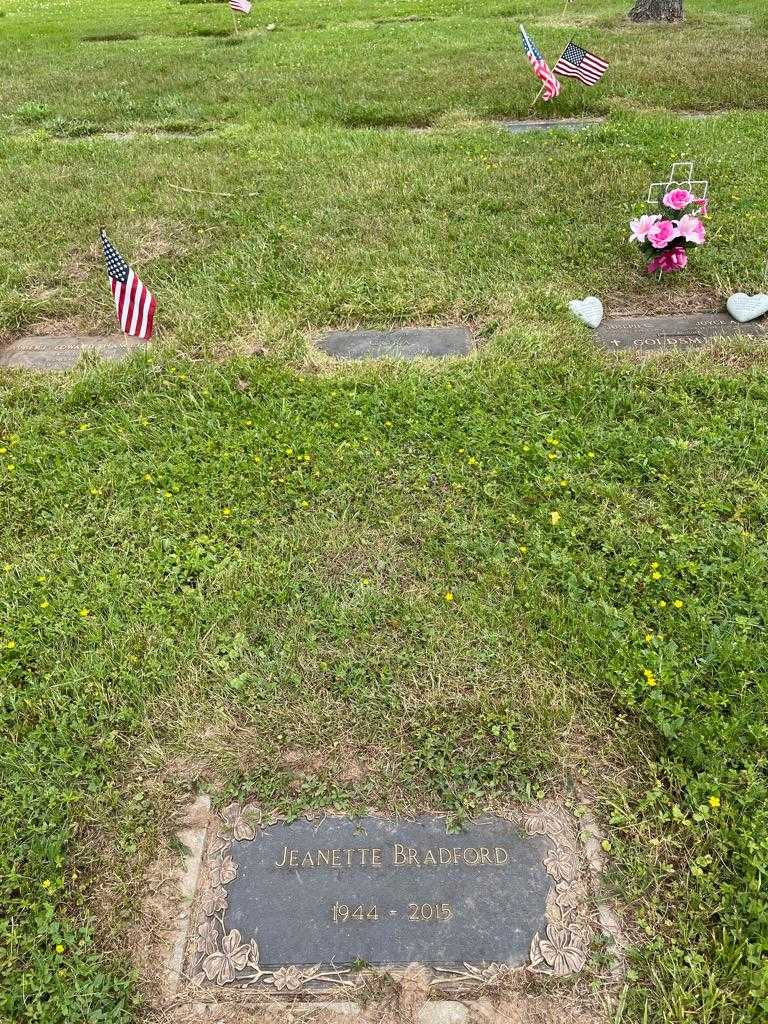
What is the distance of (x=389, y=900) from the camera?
2.13 m

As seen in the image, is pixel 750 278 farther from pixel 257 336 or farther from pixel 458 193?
pixel 257 336

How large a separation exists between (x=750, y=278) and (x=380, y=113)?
5.53 m

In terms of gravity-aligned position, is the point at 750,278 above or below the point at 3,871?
above

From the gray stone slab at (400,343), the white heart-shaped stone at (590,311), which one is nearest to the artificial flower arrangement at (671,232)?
the white heart-shaped stone at (590,311)

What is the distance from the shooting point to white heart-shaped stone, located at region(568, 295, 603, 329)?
461 centimetres

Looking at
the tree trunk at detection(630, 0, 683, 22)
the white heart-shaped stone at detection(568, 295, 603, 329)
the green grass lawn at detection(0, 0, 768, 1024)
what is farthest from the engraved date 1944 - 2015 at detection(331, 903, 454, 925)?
the tree trunk at detection(630, 0, 683, 22)

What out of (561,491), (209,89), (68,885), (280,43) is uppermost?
(280,43)

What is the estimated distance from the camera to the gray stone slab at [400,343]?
4559 mm


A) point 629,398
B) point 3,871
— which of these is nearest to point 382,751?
point 3,871

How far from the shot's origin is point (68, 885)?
7.37ft

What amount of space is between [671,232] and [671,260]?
210 millimetres

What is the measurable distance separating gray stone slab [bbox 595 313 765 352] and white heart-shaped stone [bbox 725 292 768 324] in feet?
0.15

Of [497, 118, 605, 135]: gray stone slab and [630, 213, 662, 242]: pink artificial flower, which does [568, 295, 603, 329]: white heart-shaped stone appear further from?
[497, 118, 605, 135]: gray stone slab

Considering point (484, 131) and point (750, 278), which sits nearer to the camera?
point (750, 278)
